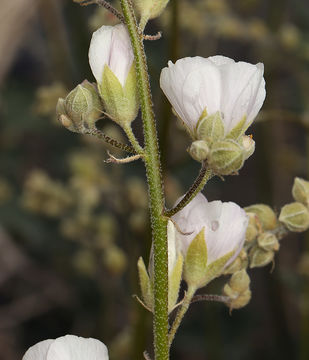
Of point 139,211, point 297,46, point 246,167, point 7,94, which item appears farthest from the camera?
point 246,167

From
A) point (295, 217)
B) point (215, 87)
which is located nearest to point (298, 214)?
point (295, 217)

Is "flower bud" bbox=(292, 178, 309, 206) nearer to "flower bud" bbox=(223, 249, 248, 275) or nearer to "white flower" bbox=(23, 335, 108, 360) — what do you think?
"flower bud" bbox=(223, 249, 248, 275)

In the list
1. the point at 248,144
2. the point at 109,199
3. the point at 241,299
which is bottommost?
the point at 109,199

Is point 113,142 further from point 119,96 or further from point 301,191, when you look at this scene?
point 301,191

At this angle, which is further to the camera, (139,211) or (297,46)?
(297,46)

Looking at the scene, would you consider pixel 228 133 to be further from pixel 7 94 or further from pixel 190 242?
pixel 7 94

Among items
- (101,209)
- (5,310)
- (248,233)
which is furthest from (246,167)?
(248,233)

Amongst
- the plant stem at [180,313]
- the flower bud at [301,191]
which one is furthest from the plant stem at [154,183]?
the flower bud at [301,191]

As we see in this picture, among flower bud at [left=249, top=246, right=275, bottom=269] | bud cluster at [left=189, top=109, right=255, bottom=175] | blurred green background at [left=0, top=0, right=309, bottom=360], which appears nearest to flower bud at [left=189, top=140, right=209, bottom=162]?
bud cluster at [left=189, top=109, right=255, bottom=175]
